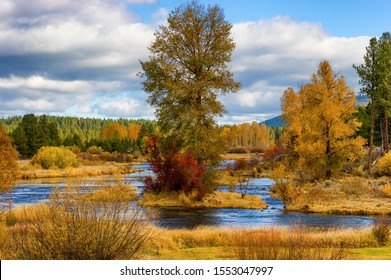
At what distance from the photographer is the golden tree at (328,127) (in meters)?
47.5

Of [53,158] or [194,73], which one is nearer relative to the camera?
[194,73]

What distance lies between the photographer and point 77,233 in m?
12.4

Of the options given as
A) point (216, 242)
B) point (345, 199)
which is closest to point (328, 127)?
point (345, 199)

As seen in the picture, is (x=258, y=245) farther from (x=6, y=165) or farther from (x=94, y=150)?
(x=94, y=150)

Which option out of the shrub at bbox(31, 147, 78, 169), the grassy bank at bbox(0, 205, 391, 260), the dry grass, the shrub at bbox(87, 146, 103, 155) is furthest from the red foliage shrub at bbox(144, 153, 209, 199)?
the shrub at bbox(87, 146, 103, 155)

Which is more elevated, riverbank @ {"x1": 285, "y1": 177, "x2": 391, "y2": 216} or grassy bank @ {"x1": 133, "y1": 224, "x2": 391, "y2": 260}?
grassy bank @ {"x1": 133, "y1": 224, "x2": 391, "y2": 260}

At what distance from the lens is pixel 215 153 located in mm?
42781

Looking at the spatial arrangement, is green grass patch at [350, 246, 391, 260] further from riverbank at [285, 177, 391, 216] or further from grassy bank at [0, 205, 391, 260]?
riverbank at [285, 177, 391, 216]

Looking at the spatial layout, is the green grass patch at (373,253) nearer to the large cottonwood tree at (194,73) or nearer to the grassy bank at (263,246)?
the grassy bank at (263,246)

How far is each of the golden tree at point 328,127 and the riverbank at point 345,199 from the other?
3188 mm

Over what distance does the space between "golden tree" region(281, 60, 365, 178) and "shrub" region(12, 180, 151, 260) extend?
36.3 m

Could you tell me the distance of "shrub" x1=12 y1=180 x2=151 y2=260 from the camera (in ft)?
40.4

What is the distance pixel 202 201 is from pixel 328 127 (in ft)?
51.9

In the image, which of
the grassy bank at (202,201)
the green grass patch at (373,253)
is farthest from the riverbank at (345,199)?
the green grass patch at (373,253)
